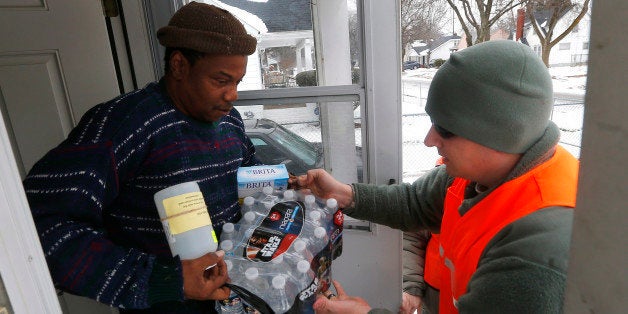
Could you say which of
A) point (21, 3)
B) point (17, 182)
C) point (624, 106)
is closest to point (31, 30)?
point (21, 3)

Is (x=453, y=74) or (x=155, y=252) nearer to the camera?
(x=453, y=74)

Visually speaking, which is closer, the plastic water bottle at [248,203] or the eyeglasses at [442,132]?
the eyeglasses at [442,132]

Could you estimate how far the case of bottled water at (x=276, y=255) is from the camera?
3.55 feet

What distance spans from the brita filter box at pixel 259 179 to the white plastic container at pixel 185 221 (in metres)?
0.30

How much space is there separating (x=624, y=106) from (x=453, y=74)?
74cm

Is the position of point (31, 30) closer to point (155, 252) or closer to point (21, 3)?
point (21, 3)

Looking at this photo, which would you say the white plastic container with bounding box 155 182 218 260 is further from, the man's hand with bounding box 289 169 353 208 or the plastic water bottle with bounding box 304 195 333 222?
the man's hand with bounding box 289 169 353 208

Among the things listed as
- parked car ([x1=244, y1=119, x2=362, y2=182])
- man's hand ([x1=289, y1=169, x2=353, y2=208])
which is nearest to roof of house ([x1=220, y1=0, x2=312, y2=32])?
parked car ([x1=244, y1=119, x2=362, y2=182])

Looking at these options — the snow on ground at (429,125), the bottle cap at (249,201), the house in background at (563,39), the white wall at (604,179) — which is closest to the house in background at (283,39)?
the bottle cap at (249,201)

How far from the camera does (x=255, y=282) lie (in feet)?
3.59

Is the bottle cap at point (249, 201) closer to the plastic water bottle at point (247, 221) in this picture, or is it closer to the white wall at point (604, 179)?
the plastic water bottle at point (247, 221)

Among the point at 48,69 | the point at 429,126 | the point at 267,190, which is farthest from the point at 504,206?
the point at 429,126

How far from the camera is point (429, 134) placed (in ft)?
3.92

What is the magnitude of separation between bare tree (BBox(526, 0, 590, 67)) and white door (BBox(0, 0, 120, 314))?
11.8 feet
